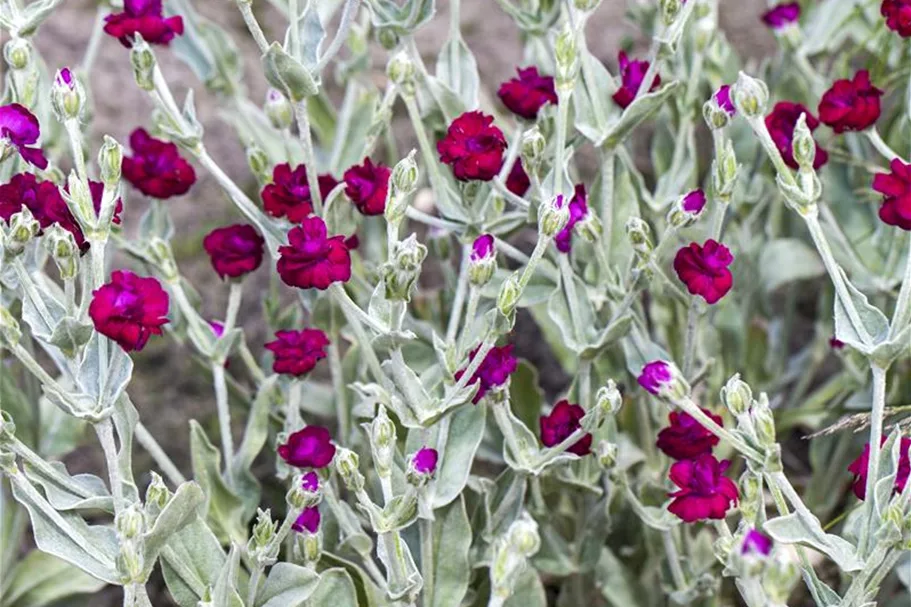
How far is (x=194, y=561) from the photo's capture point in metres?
A: 1.47

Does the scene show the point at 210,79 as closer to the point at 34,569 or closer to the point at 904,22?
the point at 34,569

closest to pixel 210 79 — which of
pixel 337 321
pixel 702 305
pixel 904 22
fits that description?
pixel 337 321

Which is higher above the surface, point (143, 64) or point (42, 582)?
point (143, 64)

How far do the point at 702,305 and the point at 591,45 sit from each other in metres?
1.32

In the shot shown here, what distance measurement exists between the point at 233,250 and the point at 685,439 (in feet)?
1.94

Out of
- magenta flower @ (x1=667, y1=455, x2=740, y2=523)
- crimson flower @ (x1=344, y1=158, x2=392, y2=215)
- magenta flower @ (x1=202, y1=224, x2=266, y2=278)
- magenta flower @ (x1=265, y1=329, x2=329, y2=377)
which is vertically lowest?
magenta flower @ (x1=667, y1=455, x2=740, y2=523)

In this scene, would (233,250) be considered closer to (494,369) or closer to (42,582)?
(494,369)

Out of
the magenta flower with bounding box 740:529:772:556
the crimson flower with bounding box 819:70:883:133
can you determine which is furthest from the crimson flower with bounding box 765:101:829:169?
the magenta flower with bounding box 740:529:772:556

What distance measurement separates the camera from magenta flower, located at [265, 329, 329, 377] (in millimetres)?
1563

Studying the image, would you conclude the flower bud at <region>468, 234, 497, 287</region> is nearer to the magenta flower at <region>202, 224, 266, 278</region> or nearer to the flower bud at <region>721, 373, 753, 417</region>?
the flower bud at <region>721, 373, 753, 417</region>

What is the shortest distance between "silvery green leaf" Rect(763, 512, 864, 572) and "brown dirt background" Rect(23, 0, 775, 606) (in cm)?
114

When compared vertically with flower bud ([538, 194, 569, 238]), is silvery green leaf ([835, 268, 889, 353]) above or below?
below

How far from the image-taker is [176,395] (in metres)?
2.37

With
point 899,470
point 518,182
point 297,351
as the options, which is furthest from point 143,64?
point 899,470
